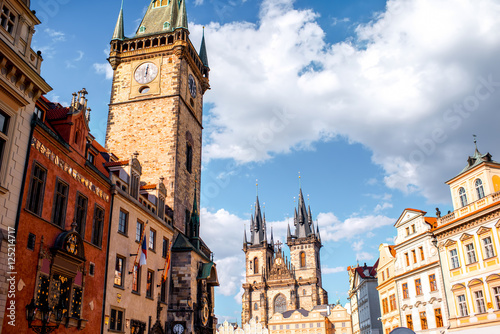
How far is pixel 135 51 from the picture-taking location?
37.2 meters

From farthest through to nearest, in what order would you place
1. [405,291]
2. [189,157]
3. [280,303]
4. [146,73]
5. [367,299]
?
[280,303], [367,299], [146,73], [189,157], [405,291]

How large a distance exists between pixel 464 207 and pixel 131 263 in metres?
20.6

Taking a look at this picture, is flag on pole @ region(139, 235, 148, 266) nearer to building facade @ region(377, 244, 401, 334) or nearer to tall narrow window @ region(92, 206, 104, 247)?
tall narrow window @ region(92, 206, 104, 247)

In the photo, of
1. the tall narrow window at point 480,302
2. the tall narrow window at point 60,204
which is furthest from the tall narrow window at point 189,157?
the tall narrow window at point 480,302

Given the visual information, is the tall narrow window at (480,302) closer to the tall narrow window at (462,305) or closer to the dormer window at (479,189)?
the tall narrow window at (462,305)

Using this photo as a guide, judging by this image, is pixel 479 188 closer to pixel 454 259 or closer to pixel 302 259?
pixel 454 259

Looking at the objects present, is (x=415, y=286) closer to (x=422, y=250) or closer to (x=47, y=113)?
(x=422, y=250)

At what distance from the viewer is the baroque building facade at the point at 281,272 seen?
113 m

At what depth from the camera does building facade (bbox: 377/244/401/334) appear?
36.8 m

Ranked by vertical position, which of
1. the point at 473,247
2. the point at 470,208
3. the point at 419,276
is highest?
the point at 470,208

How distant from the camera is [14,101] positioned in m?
14.8

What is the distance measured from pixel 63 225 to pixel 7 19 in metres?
7.70

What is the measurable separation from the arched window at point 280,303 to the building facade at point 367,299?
57066 mm

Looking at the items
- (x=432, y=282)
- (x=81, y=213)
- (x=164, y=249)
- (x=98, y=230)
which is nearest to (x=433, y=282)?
(x=432, y=282)
